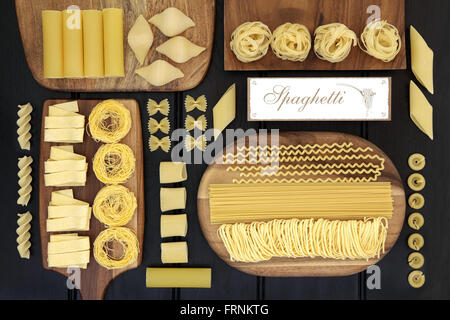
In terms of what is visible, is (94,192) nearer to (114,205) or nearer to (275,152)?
(114,205)

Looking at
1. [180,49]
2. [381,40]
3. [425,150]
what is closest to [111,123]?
[180,49]

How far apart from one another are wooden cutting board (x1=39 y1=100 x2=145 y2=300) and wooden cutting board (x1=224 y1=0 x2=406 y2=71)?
457mm

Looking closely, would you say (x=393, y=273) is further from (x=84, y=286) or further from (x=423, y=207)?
(x=84, y=286)

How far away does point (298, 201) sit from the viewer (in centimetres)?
142

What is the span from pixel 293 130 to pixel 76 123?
816 millimetres

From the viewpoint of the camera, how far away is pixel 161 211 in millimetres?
1477

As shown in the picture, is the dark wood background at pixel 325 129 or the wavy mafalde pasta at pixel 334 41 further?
the dark wood background at pixel 325 129

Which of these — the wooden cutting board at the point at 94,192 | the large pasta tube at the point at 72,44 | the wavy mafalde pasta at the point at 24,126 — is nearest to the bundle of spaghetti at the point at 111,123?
the wooden cutting board at the point at 94,192

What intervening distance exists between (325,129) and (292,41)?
36 centimetres

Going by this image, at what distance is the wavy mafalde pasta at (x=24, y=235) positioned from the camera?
4.78ft

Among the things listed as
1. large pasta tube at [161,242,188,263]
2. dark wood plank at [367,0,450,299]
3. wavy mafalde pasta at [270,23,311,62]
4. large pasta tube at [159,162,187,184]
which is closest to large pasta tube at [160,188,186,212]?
large pasta tube at [159,162,187,184]

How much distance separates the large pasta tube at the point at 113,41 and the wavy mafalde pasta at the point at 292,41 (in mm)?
561

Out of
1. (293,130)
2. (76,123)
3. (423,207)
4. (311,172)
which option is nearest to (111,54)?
(76,123)

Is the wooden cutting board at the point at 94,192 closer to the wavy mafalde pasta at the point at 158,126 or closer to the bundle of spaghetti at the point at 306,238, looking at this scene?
the wavy mafalde pasta at the point at 158,126
